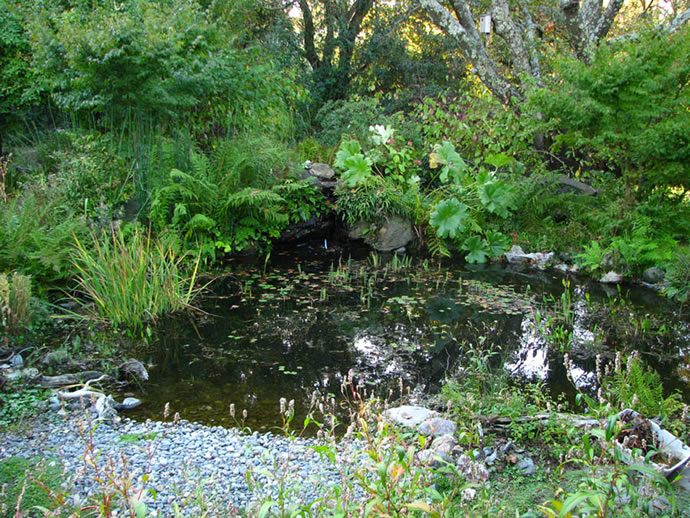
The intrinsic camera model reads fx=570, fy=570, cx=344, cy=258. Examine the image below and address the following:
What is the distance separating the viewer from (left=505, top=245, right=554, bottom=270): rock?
740 cm

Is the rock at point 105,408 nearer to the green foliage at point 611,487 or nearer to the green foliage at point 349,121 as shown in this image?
the green foliage at point 611,487

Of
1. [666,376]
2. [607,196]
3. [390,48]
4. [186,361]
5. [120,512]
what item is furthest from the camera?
[390,48]

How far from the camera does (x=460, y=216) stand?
25.3ft

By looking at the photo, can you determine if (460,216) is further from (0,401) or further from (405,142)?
(0,401)

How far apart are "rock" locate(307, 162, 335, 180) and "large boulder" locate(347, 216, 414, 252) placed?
105cm

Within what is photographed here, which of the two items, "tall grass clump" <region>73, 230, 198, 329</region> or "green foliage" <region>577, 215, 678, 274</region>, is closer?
"tall grass clump" <region>73, 230, 198, 329</region>

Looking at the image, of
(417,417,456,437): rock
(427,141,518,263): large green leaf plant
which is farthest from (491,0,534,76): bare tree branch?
(417,417,456,437): rock

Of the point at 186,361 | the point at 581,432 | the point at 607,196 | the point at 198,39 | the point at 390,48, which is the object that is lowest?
the point at 186,361

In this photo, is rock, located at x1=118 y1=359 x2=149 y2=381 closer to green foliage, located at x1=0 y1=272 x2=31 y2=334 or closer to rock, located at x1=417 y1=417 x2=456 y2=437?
green foliage, located at x1=0 y1=272 x2=31 y2=334

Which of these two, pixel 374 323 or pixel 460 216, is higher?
pixel 460 216

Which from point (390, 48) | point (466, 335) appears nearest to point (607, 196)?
point (466, 335)

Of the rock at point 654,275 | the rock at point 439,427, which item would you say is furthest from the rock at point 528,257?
the rock at point 439,427

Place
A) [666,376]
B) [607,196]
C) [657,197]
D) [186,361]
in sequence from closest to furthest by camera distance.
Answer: [666,376], [186,361], [657,197], [607,196]

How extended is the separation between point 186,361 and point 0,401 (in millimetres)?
1234
